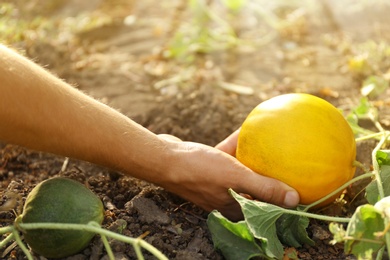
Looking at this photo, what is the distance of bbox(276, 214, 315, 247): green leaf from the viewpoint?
90.7 inches

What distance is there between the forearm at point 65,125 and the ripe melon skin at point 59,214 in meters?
0.18

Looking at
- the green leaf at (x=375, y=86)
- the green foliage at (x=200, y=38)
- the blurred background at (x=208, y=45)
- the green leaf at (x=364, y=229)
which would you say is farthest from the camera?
the green foliage at (x=200, y=38)

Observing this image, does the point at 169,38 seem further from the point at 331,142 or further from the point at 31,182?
the point at 331,142

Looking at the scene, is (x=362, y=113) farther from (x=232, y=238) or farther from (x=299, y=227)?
(x=232, y=238)

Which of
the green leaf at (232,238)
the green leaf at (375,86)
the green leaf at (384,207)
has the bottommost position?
the green leaf at (375,86)

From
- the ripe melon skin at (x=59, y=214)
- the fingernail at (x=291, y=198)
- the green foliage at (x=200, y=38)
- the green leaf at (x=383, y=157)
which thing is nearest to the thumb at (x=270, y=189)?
the fingernail at (x=291, y=198)

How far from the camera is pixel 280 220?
2.33 meters

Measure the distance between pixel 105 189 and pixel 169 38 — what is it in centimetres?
266

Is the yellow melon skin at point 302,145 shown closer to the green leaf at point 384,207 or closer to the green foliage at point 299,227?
the green foliage at point 299,227

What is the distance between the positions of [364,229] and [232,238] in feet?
1.63

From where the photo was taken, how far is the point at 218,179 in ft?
7.86

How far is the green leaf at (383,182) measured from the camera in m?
2.29

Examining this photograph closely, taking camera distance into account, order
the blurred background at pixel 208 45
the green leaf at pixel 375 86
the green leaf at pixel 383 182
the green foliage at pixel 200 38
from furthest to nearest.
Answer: the green foliage at pixel 200 38, the blurred background at pixel 208 45, the green leaf at pixel 375 86, the green leaf at pixel 383 182

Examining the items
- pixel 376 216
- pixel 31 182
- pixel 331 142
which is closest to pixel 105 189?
pixel 31 182
